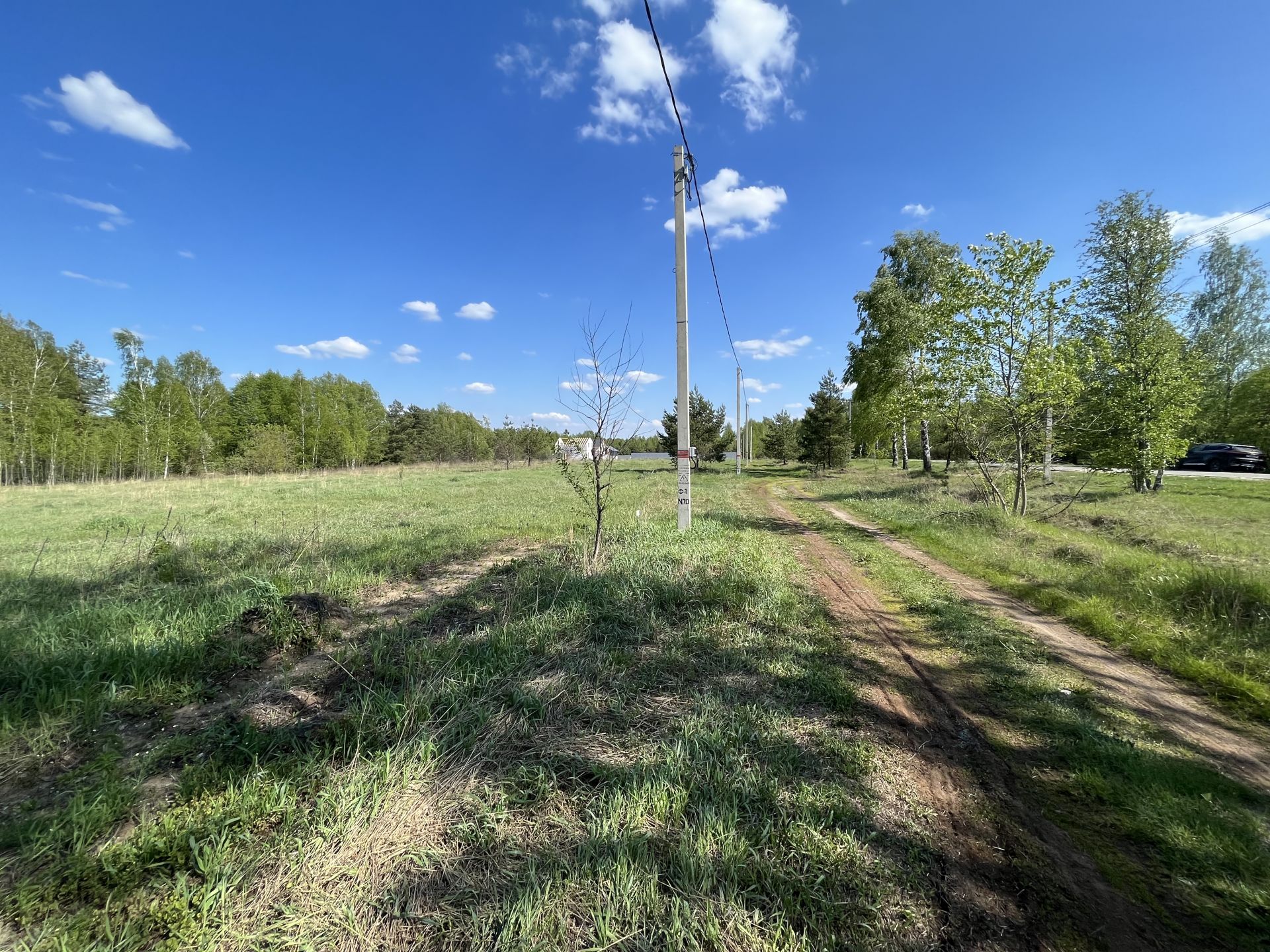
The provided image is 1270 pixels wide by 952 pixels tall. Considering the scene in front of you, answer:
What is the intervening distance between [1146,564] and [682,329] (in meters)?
8.33

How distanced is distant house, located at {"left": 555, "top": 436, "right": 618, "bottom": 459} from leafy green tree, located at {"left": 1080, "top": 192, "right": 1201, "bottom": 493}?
12.8 metres

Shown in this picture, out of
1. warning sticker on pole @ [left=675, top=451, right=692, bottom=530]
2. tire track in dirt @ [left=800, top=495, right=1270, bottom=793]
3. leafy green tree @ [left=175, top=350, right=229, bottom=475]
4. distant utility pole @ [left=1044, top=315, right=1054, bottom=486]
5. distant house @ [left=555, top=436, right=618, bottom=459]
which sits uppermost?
leafy green tree @ [left=175, top=350, right=229, bottom=475]

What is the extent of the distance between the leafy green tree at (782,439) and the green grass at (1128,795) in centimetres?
4262

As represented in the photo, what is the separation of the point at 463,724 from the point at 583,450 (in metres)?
5.25

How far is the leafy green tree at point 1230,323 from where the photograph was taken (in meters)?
27.5

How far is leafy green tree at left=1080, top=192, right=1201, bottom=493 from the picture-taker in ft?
47.4

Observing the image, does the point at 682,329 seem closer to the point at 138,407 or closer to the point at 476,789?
the point at 476,789

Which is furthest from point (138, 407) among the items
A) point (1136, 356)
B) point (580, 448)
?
point (1136, 356)

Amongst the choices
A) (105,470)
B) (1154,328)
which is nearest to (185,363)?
(105,470)

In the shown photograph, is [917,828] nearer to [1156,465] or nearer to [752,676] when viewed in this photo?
[752,676]

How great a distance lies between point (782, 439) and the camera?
4628 centimetres

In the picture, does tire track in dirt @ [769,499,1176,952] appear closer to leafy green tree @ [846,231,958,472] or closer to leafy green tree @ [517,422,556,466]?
leafy green tree @ [846,231,958,472]

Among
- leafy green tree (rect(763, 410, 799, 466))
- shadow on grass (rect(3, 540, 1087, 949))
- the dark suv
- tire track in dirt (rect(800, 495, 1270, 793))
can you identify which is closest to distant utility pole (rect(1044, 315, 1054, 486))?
tire track in dirt (rect(800, 495, 1270, 793))

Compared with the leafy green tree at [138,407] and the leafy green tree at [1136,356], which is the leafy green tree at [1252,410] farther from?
the leafy green tree at [138,407]
